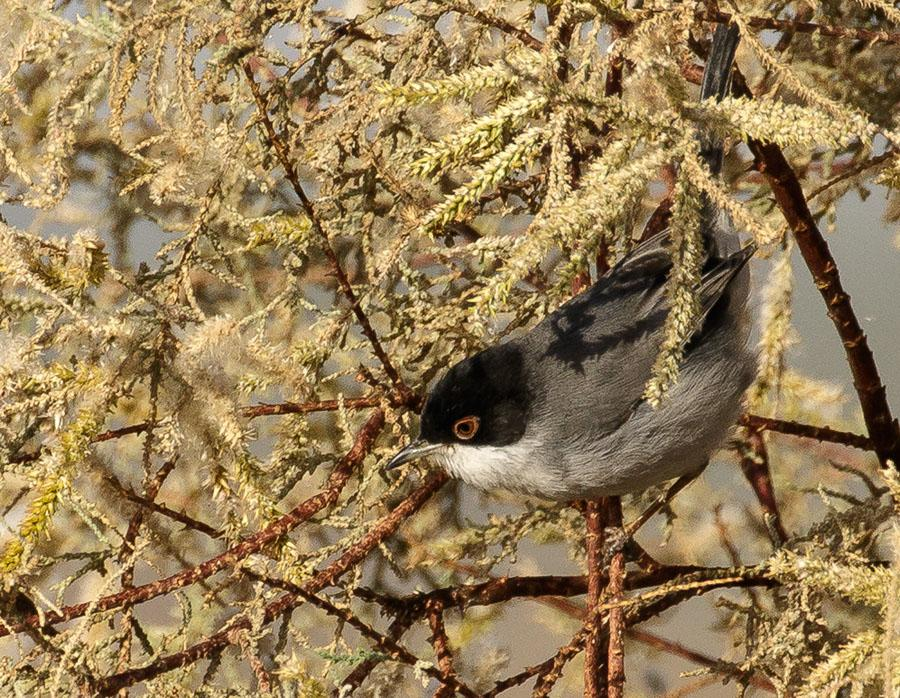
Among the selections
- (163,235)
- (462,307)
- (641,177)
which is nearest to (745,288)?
(462,307)

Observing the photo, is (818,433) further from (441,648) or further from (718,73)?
(441,648)

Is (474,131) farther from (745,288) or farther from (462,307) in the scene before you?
(745,288)

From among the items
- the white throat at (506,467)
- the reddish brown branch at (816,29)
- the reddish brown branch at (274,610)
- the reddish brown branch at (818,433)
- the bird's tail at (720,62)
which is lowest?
the reddish brown branch at (274,610)

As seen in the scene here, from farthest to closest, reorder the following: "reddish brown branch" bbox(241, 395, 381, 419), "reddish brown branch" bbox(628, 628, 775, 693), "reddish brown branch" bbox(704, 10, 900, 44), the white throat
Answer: "reddish brown branch" bbox(628, 628, 775, 693)
the white throat
"reddish brown branch" bbox(241, 395, 381, 419)
"reddish brown branch" bbox(704, 10, 900, 44)

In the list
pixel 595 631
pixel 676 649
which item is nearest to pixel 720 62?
pixel 595 631

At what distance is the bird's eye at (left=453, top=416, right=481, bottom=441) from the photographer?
9.30 ft

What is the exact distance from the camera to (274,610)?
2121mm

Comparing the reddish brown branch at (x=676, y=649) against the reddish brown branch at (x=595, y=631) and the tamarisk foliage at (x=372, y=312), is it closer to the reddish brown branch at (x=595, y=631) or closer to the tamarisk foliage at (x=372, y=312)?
the tamarisk foliage at (x=372, y=312)

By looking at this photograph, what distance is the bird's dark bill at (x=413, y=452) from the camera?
259 centimetres

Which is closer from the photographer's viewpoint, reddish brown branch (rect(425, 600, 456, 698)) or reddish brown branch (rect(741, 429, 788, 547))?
reddish brown branch (rect(425, 600, 456, 698))

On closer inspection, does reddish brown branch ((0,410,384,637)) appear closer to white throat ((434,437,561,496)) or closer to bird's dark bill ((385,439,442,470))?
bird's dark bill ((385,439,442,470))

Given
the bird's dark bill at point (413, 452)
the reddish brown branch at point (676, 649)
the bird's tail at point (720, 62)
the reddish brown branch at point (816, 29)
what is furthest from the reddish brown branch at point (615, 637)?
the reddish brown branch at point (816, 29)

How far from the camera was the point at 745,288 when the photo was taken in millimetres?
3252

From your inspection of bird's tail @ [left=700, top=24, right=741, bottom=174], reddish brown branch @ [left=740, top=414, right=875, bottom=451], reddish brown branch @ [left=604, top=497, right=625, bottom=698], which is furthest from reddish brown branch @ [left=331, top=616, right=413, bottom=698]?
bird's tail @ [left=700, top=24, right=741, bottom=174]
